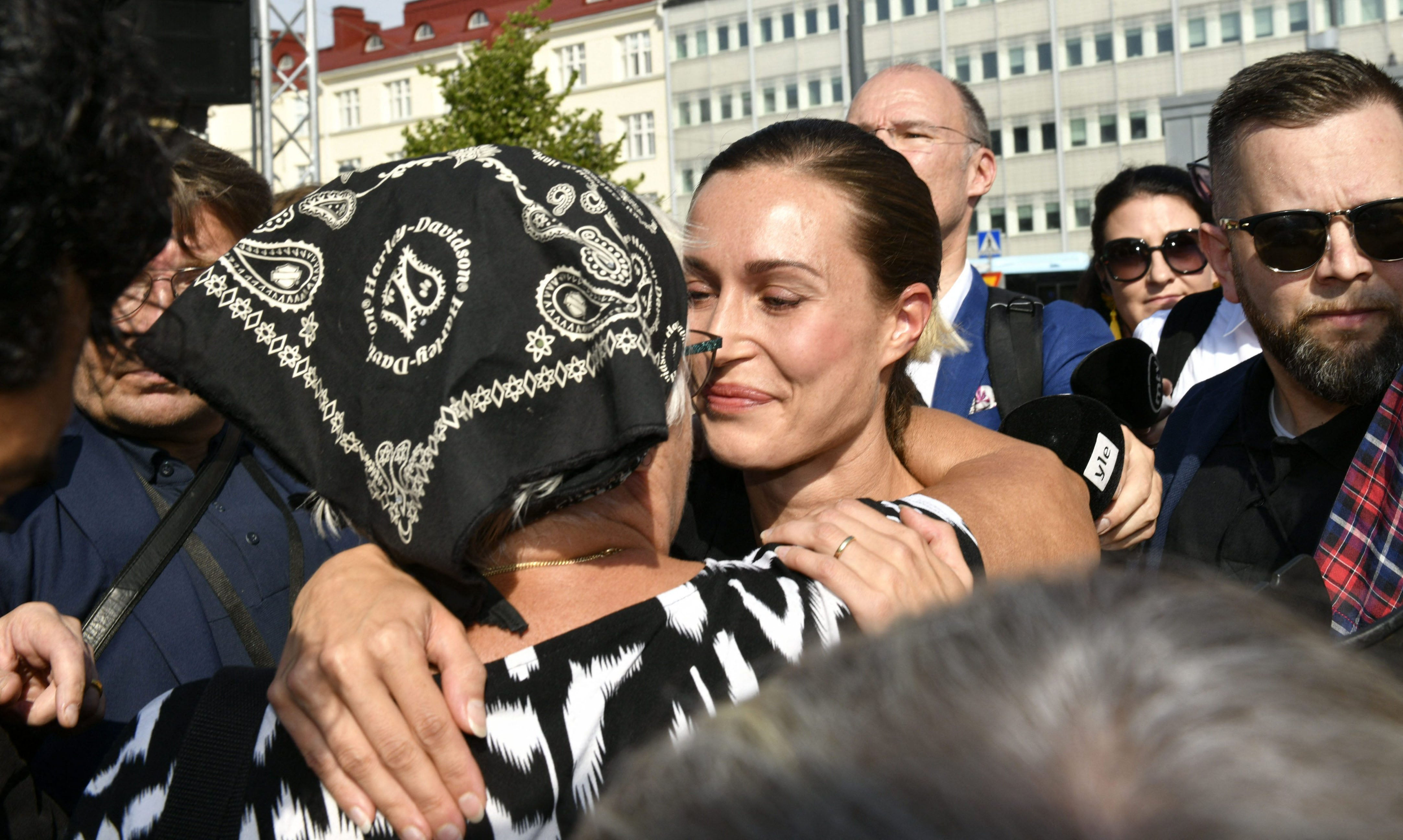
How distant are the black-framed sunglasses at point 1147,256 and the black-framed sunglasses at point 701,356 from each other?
3.65m

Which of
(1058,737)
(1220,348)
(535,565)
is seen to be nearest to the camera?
(1058,737)

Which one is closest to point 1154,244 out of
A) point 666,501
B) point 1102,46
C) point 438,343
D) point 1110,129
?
point 666,501

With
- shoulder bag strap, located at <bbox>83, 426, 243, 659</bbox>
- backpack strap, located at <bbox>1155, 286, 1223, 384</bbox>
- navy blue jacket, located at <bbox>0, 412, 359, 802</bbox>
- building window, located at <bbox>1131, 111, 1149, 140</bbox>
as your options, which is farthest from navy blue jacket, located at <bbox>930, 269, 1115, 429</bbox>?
building window, located at <bbox>1131, 111, 1149, 140</bbox>

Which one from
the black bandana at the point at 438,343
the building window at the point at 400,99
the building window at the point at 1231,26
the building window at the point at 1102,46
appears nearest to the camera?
the black bandana at the point at 438,343

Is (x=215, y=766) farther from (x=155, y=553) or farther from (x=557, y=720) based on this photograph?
Result: (x=155, y=553)

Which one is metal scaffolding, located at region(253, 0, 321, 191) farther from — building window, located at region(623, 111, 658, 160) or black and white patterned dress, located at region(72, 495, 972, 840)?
building window, located at region(623, 111, 658, 160)

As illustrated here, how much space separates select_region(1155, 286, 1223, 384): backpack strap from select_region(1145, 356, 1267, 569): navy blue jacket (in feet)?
3.79

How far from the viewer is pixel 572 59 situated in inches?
2111

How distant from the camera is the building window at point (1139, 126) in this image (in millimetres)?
45031

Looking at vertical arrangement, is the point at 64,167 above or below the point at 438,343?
above

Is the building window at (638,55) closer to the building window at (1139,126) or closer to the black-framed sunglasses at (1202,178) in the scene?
the building window at (1139,126)

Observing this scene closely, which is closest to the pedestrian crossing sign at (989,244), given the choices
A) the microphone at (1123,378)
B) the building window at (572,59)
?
the microphone at (1123,378)

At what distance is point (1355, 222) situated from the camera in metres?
2.43

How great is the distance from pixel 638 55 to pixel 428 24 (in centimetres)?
1211
